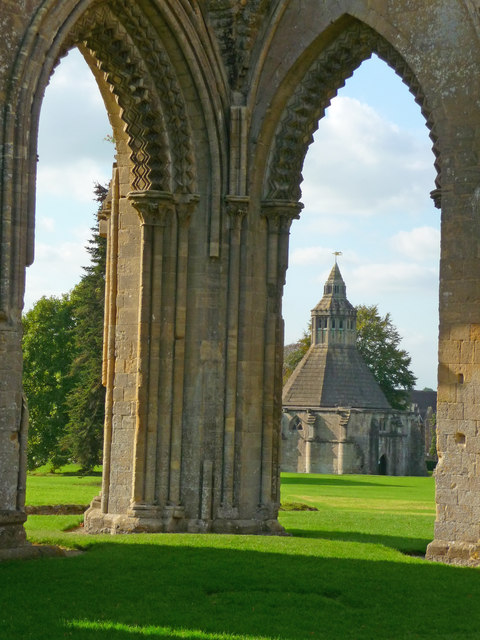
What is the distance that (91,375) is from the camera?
101 ft

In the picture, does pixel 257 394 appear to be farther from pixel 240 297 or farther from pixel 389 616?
pixel 389 616

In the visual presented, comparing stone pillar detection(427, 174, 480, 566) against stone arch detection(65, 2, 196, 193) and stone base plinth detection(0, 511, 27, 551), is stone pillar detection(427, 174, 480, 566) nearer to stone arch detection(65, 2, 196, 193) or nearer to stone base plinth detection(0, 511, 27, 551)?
stone arch detection(65, 2, 196, 193)

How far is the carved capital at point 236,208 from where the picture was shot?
15570 mm

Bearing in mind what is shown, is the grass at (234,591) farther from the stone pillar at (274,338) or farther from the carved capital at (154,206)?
the carved capital at (154,206)

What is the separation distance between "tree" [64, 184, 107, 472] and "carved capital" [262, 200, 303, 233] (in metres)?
14.2

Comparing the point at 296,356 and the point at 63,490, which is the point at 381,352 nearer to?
the point at 296,356

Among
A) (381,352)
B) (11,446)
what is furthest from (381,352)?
(11,446)

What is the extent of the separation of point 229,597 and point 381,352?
62.4m

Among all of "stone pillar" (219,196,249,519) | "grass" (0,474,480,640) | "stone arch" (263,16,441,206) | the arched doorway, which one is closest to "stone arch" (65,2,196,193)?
"stone pillar" (219,196,249,519)

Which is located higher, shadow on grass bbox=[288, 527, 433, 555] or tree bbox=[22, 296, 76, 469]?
tree bbox=[22, 296, 76, 469]

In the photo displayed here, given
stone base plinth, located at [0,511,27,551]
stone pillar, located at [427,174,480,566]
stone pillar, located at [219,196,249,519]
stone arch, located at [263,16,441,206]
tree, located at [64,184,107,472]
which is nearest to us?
stone base plinth, located at [0,511,27,551]

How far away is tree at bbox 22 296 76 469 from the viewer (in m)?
39.1

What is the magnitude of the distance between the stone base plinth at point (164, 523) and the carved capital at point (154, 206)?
11.5ft

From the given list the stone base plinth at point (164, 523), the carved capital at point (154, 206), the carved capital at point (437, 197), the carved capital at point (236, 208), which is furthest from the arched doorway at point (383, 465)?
the carved capital at point (437, 197)
